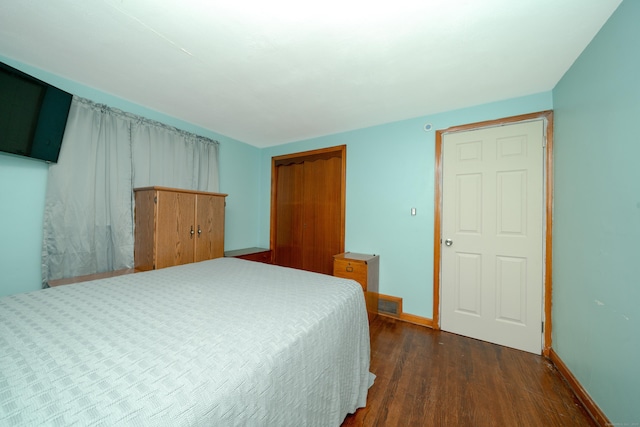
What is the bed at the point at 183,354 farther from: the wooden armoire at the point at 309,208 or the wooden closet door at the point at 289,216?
the wooden closet door at the point at 289,216

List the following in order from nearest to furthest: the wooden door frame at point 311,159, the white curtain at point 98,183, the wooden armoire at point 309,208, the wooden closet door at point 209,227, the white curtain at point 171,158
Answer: the white curtain at point 98,183 → the white curtain at point 171,158 → the wooden closet door at point 209,227 → the wooden door frame at point 311,159 → the wooden armoire at point 309,208

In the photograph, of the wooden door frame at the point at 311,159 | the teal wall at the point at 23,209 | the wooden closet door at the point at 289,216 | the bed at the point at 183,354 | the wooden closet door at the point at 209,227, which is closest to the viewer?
the bed at the point at 183,354

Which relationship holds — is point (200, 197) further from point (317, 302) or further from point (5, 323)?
point (317, 302)

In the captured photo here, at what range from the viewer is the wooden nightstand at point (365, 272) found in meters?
2.59

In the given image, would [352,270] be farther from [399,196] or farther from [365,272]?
[399,196]

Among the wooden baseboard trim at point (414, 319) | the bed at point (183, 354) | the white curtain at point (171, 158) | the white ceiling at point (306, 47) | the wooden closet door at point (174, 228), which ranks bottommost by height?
the wooden baseboard trim at point (414, 319)

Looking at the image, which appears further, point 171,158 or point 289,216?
point 289,216

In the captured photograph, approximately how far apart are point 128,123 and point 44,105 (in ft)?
2.06

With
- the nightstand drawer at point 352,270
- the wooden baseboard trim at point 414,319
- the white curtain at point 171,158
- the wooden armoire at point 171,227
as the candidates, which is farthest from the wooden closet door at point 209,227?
the wooden baseboard trim at point 414,319

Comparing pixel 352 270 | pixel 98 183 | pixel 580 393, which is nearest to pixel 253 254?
pixel 352 270

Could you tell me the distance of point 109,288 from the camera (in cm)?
140

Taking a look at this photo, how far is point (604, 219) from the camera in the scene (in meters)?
1.38

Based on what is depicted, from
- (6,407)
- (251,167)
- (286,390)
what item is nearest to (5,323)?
(6,407)

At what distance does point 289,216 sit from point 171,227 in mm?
A: 1762
